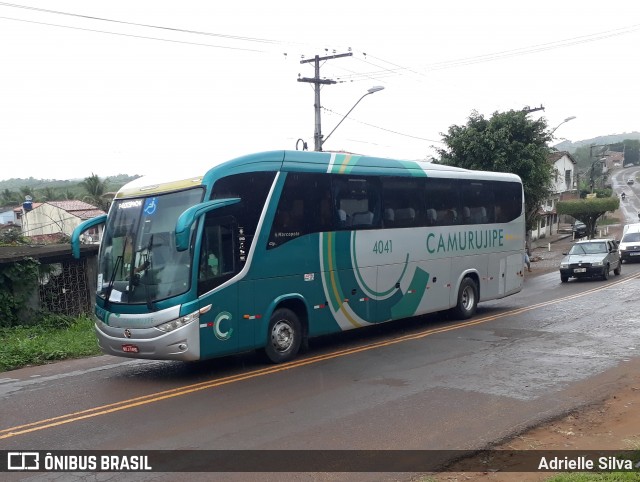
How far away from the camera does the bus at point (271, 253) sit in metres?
9.92

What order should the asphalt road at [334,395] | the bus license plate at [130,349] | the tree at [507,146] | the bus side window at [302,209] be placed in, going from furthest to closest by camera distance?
the tree at [507,146], the bus side window at [302,209], the bus license plate at [130,349], the asphalt road at [334,395]

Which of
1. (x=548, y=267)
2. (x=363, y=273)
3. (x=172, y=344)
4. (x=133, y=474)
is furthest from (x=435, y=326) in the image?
(x=548, y=267)

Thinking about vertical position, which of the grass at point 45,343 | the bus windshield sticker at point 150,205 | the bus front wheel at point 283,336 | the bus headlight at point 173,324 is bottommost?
the grass at point 45,343

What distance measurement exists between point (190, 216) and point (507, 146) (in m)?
24.9

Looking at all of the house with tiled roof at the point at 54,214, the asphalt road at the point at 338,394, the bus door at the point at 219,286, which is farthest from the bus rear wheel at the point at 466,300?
the house with tiled roof at the point at 54,214

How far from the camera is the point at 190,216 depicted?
9203mm

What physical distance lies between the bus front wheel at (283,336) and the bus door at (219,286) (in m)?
0.84

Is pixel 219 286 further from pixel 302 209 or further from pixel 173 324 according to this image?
pixel 302 209

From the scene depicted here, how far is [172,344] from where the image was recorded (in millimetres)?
9797

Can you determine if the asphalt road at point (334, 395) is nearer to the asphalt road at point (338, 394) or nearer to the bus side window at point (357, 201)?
the asphalt road at point (338, 394)

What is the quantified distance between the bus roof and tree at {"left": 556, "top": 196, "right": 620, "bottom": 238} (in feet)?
139

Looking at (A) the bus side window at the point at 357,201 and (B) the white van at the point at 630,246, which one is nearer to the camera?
(A) the bus side window at the point at 357,201

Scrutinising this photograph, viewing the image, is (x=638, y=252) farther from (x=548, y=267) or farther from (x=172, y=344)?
(x=172, y=344)

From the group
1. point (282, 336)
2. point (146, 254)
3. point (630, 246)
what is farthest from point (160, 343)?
point (630, 246)
